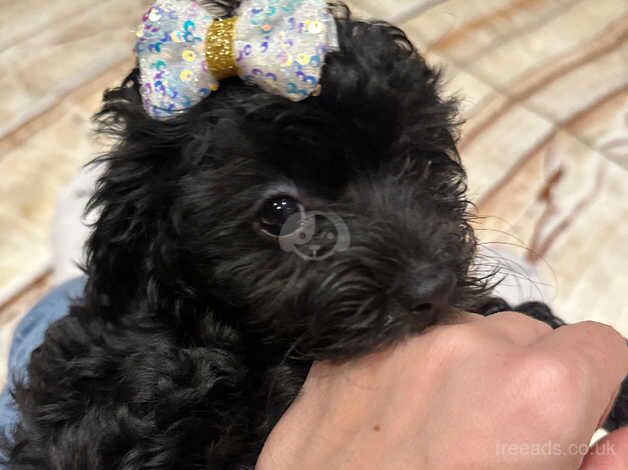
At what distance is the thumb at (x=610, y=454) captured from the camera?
2.53 feet

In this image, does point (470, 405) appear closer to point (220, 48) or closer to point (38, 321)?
point (220, 48)

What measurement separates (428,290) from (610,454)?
309mm

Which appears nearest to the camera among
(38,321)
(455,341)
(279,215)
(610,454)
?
(610,454)

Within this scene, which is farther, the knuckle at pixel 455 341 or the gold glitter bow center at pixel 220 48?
the gold glitter bow center at pixel 220 48

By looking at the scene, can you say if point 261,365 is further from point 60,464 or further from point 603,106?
point 603,106

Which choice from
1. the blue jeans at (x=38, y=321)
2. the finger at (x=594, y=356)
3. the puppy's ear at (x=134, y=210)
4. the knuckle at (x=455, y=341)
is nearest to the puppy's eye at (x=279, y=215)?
the puppy's ear at (x=134, y=210)

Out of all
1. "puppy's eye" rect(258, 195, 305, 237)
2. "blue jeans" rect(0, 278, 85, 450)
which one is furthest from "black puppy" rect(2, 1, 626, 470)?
"blue jeans" rect(0, 278, 85, 450)

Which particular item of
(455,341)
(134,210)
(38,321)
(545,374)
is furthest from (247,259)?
(38,321)

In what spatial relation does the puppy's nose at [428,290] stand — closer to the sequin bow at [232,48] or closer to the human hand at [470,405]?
the human hand at [470,405]

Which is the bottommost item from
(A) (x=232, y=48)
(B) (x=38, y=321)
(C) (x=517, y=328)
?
(B) (x=38, y=321)

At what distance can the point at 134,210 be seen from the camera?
3.84 feet

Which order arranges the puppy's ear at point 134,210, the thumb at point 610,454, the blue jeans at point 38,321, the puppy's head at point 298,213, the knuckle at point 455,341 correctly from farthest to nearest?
the blue jeans at point 38,321 < the puppy's ear at point 134,210 < the puppy's head at point 298,213 < the knuckle at point 455,341 < the thumb at point 610,454

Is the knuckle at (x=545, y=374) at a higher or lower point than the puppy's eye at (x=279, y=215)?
lower

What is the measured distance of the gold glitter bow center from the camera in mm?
1024
